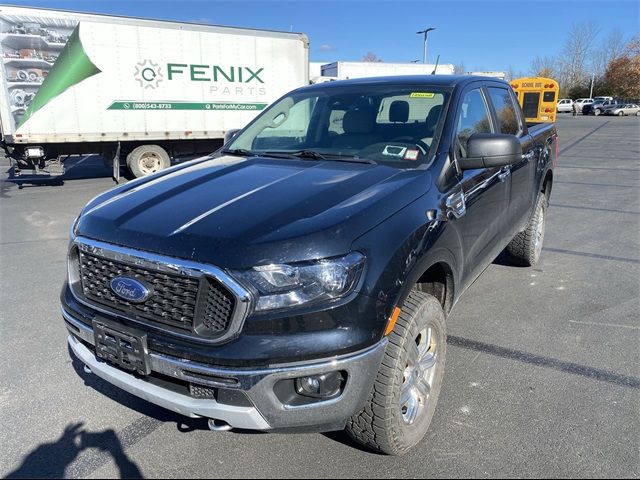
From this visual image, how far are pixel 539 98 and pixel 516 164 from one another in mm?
18187

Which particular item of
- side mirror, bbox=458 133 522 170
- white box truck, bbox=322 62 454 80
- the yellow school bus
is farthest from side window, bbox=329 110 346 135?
white box truck, bbox=322 62 454 80

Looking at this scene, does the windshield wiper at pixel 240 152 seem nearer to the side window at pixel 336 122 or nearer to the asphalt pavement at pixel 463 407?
the side window at pixel 336 122

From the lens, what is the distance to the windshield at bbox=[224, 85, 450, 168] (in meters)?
3.10

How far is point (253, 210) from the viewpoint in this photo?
2.29 m

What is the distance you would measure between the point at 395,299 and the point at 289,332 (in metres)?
0.51

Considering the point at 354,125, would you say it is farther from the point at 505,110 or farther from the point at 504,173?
the point at 505,110

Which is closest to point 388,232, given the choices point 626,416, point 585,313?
point 626,416

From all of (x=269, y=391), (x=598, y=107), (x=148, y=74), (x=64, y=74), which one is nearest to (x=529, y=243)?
(x=269, y=391)

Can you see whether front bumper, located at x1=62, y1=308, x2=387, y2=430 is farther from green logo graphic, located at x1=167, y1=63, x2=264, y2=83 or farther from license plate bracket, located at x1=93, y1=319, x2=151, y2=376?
green logo graphic, located at x1=167, y1=63, x2=264, y2=83

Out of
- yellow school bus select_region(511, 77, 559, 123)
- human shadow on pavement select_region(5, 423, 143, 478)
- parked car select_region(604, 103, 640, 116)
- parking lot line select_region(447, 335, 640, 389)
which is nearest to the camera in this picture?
human shadow on pavement select_region(5, 423, 143, 478)

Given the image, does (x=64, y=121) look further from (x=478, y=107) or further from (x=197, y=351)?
(x=197, y=351)

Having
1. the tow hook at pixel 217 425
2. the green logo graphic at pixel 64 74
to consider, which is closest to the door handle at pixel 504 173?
the tow hook at pixel 217 425

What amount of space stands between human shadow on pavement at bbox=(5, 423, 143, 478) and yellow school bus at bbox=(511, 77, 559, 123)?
20.5m

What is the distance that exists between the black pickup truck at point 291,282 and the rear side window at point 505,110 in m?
1.17
